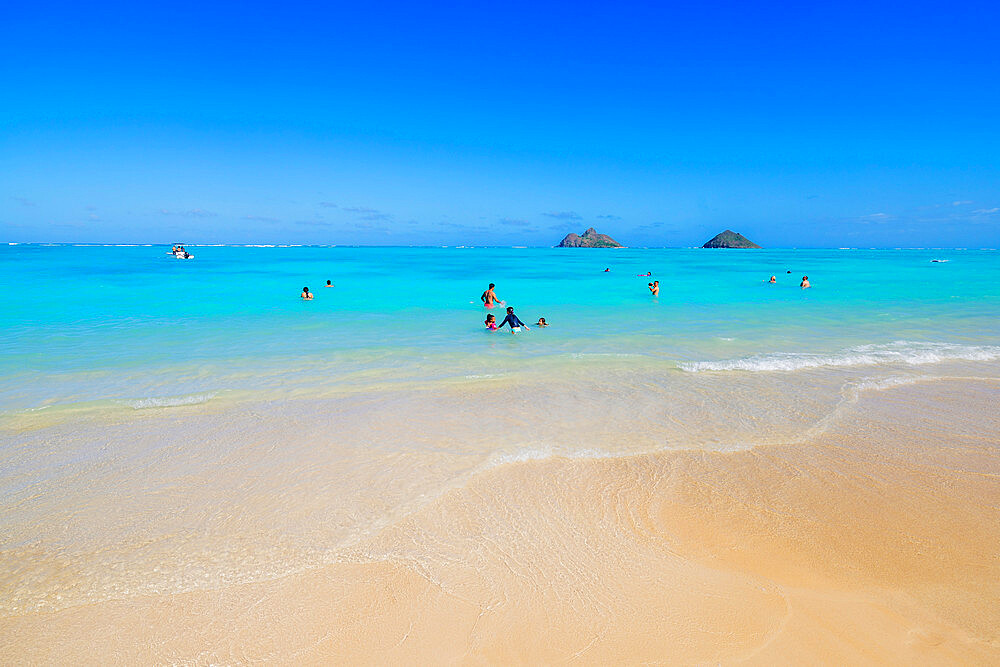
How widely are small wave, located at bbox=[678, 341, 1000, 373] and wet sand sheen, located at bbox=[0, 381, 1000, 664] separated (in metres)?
5.45

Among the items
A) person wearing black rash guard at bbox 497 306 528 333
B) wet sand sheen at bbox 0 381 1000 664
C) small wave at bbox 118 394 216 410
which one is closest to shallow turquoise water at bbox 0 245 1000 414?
small wave at bbox 118 394 216 410

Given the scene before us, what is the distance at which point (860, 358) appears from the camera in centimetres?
1202

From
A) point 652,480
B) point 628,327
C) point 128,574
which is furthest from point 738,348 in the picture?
point 128,574

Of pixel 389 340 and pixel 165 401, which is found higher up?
pixel 165 401

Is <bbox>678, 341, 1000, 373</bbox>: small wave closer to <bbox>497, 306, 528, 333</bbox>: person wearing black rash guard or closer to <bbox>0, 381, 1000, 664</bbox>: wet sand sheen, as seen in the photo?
<bbox>0, 381, 1000, 664</bbox>: wet sand sheen

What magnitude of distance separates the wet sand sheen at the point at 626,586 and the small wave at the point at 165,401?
17.6 feet

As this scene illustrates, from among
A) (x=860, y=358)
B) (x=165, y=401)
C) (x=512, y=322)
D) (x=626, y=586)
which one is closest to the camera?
(x=626, y=586)

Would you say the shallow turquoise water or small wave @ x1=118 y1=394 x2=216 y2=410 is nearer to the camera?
small wave @ x1=118 y1=394 x2=216 y2=410

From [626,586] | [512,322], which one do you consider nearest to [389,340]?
[512,322]

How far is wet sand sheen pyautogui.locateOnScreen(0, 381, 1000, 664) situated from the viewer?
3.41m

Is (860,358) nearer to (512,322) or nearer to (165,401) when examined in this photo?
(512,322)

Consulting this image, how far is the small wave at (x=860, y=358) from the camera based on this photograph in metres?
11.3

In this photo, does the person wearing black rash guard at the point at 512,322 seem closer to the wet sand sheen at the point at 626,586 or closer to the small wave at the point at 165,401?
the small wave at the point at 165,401

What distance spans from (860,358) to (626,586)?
442 inches
